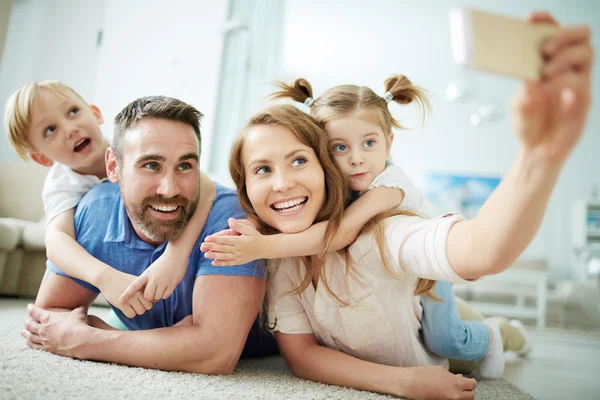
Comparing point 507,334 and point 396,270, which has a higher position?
point 396,270

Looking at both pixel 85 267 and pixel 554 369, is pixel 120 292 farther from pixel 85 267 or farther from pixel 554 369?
pixel 554 369

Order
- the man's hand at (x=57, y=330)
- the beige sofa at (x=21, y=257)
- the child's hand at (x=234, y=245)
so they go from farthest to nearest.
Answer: the beige sofa at (x=21, y=257)
the man's hand at (x=57, y=330)
the child's hand at (x=234, y=245)

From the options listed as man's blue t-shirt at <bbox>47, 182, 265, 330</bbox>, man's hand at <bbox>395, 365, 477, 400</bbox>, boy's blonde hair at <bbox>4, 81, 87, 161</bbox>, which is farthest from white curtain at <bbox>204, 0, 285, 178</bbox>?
man's hand at <bbox>395, 365, 477, 400</bbox>

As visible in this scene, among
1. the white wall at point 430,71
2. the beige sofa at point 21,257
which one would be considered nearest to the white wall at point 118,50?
the beige sofa at point 21,257

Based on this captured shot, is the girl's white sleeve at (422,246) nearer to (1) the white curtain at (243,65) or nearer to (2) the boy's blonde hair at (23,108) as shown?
(2) the boy's blonde hair at (23,108)

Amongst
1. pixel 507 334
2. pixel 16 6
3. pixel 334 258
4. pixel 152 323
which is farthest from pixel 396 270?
pixel 16 6

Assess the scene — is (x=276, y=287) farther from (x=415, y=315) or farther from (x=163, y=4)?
(x=163, y=4)

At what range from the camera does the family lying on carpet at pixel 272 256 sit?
3.76 feet

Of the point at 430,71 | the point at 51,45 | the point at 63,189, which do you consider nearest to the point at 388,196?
the point at 63,189

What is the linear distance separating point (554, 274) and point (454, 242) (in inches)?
251

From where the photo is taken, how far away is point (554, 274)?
20.7 feet

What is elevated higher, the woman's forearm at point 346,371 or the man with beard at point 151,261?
the man with beard at point 151,261

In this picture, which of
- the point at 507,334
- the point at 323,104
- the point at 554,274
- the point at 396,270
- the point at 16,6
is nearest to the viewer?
the point at 396,270

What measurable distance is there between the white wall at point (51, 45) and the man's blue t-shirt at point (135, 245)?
2.72 meters
